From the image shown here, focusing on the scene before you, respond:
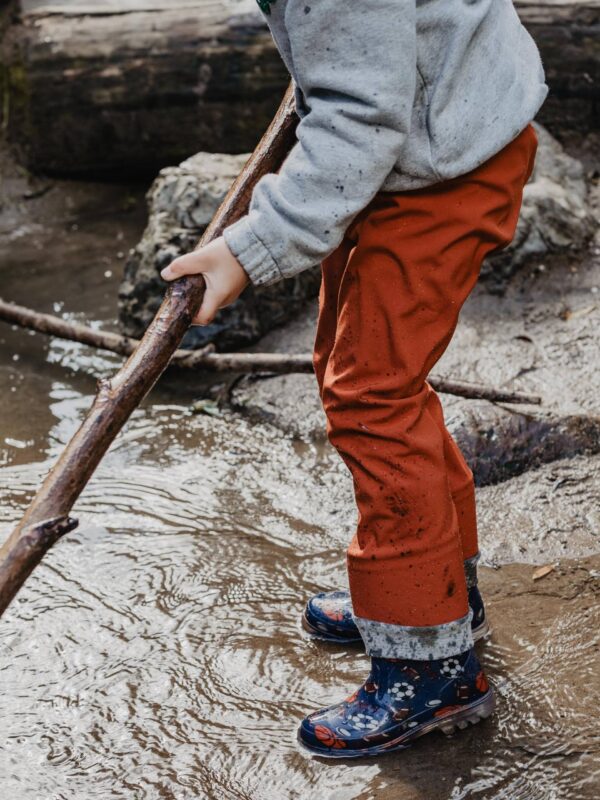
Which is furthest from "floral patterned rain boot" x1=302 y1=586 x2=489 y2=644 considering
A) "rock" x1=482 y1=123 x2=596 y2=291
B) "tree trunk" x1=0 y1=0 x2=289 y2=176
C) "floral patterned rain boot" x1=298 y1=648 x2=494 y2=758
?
"tree trunk" x1=0 y1=0 x2=289 y2=176

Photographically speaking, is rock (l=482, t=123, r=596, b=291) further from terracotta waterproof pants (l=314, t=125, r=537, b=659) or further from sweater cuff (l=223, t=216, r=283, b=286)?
sweater cuff (l=223, t=216, r=283, b=286)

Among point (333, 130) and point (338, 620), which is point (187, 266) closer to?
point (333, 130)

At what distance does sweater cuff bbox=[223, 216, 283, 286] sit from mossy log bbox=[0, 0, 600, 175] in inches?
129

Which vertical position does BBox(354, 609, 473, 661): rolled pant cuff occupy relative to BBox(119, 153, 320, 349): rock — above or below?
above

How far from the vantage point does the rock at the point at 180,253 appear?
149 inches

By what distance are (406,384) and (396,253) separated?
24cm

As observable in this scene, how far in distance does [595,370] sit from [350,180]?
193 cm

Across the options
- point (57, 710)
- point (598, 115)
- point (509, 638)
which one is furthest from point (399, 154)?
point (598, 115)

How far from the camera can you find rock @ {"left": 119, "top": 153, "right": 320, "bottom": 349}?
12.4 feet

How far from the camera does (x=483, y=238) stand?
190 centimetres

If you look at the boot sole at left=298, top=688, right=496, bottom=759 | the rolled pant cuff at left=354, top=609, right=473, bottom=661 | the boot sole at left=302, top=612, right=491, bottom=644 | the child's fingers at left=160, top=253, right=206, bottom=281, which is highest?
the child's fingers at left=160, top=253, right=206, bottom=281

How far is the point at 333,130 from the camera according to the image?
1674mm

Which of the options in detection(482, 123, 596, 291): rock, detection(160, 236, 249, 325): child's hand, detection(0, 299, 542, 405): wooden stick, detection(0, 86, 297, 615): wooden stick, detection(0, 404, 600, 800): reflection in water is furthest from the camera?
detection(482, 123, 596, 291): rock

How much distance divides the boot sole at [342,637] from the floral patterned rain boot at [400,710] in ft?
0.81
